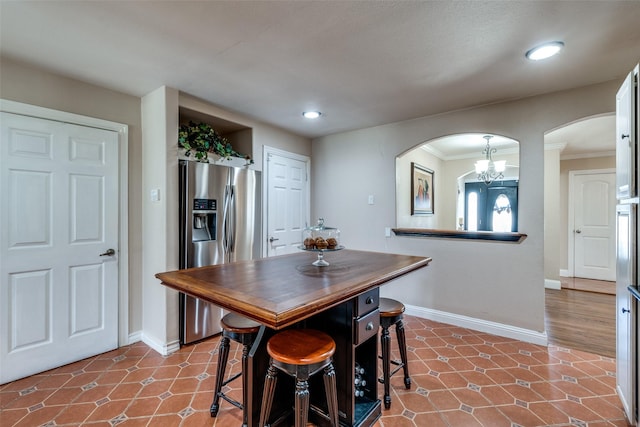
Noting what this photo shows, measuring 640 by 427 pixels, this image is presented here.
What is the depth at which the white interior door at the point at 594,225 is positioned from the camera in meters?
5.15

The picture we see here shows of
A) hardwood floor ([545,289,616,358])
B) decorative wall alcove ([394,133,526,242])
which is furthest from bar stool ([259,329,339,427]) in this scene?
decorative wall alcove ([394,133,526,242])

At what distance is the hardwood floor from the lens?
2723 millimetres

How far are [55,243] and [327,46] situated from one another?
8.63ft

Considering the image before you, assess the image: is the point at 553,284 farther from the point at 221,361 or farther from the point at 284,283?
the point at 221,361

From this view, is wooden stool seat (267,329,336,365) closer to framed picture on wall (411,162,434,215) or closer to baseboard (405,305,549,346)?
baseboard (405,305,549,346)

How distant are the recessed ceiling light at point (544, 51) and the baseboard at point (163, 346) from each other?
367 centimetres

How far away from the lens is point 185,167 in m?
2.69

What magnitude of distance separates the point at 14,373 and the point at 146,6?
275 centimetres

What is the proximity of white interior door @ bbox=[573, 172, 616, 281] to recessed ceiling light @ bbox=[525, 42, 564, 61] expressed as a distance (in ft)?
15.6

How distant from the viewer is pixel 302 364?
126cm

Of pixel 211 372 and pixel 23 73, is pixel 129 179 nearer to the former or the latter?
pixel 23 73

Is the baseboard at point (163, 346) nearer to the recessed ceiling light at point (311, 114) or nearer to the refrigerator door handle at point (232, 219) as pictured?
the refrigerator door handle at point (232, 219)

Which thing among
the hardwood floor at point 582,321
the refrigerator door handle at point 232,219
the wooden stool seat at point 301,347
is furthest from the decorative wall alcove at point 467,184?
the wooden stool seat at point 301,347

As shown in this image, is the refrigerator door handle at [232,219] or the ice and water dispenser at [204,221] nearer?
the ice and water dispenser at [204,221]
